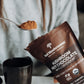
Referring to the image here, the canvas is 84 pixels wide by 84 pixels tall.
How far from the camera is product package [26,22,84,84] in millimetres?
636

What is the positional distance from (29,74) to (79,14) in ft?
1.52

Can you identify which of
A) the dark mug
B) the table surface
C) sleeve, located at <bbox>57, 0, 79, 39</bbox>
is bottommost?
the table surface

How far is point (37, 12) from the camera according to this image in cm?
75

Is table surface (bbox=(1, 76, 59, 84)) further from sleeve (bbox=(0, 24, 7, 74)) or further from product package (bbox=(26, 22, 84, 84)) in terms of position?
sleeve (bbox=(0, 24, 7, 74))

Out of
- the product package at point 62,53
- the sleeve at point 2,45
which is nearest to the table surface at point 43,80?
the product package at point 62,53

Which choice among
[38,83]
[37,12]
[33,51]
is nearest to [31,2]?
[37,12]

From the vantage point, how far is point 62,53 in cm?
65

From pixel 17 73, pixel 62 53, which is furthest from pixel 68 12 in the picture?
pixel 17 73

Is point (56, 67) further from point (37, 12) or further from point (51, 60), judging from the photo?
point (37, 12)

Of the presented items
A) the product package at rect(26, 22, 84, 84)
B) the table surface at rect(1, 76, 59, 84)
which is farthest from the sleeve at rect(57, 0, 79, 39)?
the table surface at rect(1, 76, 59, 84)

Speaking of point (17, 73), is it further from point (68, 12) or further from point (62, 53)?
point (68, 12)

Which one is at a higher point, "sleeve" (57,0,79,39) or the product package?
"sleeve" (57,0,79,39)

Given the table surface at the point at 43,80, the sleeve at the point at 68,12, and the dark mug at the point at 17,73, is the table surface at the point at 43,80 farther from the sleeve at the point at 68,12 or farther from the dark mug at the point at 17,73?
the sleeve at the point at 68,12

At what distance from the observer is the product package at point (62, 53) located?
0.64m
